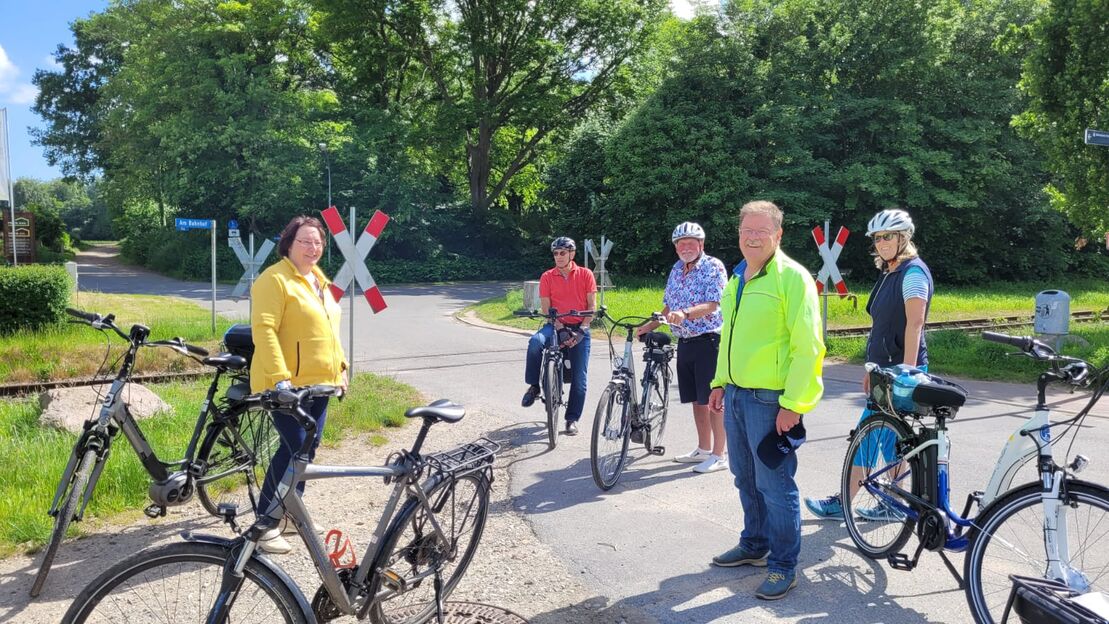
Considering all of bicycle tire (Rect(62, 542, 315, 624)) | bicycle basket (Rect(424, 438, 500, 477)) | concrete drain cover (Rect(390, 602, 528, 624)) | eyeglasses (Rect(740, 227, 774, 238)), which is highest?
eyeglasses (Rect(740, 227, 774, 238))

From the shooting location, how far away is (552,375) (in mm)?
7098

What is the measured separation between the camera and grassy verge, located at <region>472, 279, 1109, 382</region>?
11.6 meters

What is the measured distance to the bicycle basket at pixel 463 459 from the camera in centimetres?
335

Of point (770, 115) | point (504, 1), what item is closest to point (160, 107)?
point (504, 1)

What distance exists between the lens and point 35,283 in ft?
40.8

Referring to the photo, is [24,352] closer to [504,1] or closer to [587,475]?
[587,475]

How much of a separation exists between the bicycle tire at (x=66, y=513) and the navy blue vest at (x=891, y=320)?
4.23 metres

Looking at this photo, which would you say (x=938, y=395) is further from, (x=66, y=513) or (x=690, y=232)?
(x=66, y=513)

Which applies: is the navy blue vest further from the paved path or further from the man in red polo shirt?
the man in red polo shirt

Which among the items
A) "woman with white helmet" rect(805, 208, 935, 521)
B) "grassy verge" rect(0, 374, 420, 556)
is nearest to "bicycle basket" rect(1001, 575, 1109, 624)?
"woman with white helmet" rect(805, 208, 935, 521)

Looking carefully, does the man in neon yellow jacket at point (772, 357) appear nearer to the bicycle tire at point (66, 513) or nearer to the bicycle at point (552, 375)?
the bicycle at point (552, 375)

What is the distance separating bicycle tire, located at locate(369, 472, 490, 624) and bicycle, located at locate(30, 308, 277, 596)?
98 centimetres

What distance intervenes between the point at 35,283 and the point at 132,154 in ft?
85.9

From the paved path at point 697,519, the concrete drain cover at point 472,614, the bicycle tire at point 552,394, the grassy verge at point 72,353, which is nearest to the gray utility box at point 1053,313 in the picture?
the paved path at point 697,519
